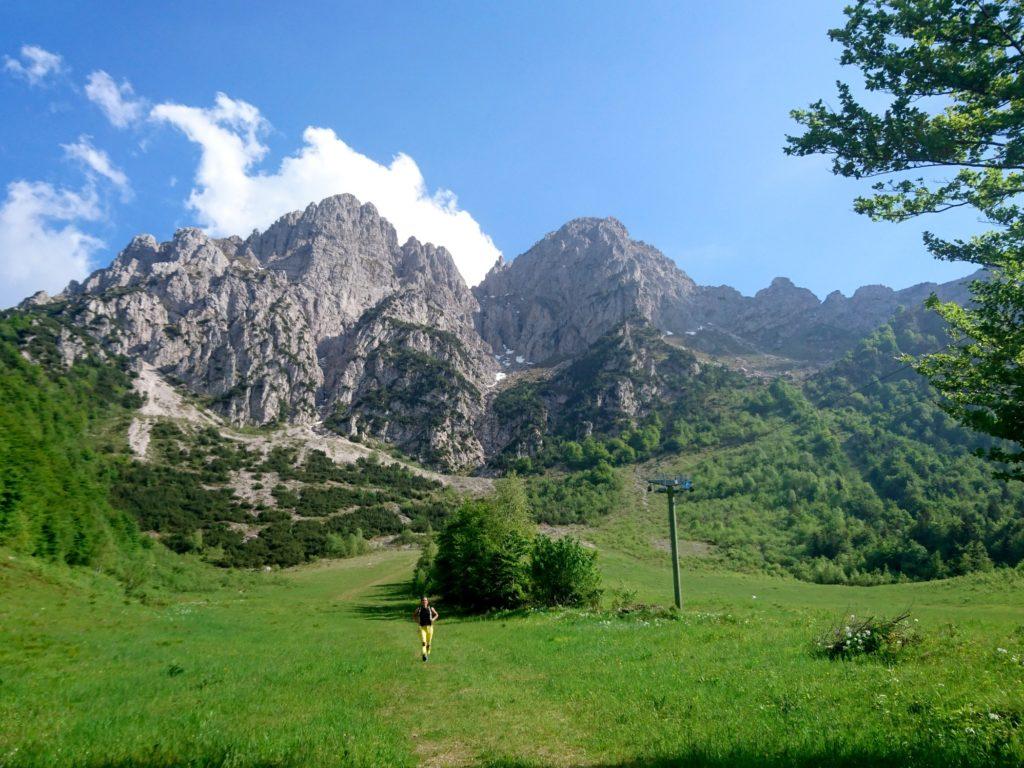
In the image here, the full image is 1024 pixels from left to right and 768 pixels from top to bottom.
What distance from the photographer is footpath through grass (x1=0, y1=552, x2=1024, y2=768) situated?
26.8ft

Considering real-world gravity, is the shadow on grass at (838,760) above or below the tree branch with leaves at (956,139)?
below

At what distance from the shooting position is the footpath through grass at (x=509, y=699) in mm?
8156

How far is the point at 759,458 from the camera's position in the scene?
167 metres

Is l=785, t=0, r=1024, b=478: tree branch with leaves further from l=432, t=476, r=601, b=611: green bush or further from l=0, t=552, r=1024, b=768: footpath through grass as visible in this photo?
l=432, t=476, r=601, b=611: green bush

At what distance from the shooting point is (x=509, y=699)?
13188mm

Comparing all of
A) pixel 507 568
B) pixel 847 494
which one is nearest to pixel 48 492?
pixel 507 568

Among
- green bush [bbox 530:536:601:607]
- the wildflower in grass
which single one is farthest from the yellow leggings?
green bush [bbox 530:536:601:607]

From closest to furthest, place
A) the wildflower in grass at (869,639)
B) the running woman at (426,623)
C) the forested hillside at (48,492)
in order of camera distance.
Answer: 1. the wildflower in grass at (869,639)
2. the running woman at (426,623)
3. the forested hillside at (48,492)

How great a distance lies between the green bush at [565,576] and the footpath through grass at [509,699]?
12.5 metres

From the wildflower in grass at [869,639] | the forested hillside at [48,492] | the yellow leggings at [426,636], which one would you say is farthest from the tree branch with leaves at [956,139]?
the forested hillside at [48,492]

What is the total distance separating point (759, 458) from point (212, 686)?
17482 cm

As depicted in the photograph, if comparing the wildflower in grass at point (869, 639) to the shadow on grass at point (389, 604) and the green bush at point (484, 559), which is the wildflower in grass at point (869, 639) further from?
the shadow on grass at point (389, 604)

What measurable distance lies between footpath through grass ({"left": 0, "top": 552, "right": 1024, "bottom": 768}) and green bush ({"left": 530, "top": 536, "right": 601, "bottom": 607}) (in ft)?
40.9

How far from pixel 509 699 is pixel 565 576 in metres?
25.7
